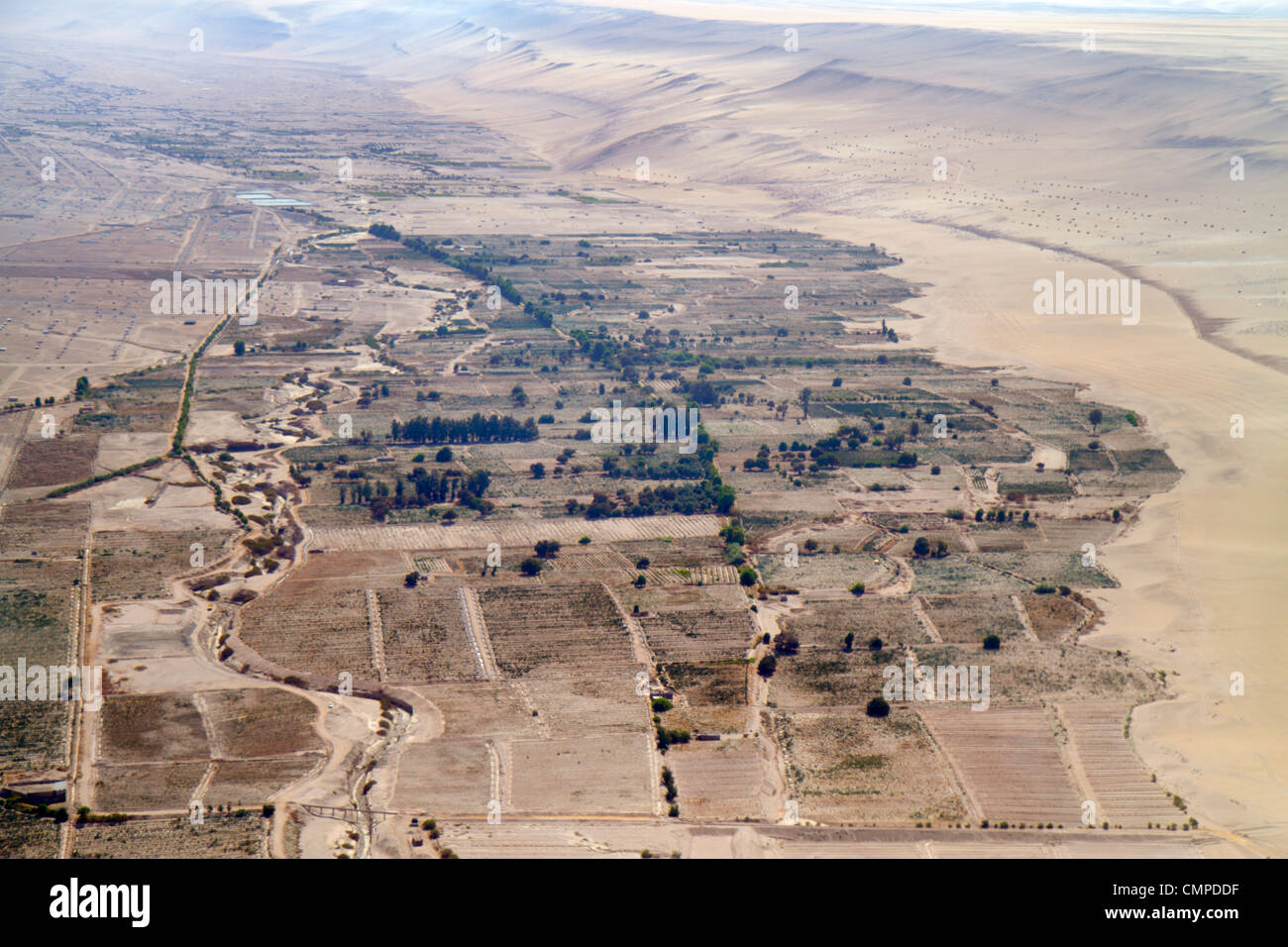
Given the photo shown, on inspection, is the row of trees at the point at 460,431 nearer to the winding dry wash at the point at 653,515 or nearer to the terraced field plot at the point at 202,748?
the winding dry wash at the point at 653,515

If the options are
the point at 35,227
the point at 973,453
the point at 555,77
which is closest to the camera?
the point at 973,453

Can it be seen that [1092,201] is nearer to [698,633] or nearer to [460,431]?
[460,431]

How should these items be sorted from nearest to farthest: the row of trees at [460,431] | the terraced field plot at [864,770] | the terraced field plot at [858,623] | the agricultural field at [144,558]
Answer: the terraced field plot at [864,770]
the terraced field plot at [858,623]
the agricultural field at [144,558]
the row of trees at [460,431]

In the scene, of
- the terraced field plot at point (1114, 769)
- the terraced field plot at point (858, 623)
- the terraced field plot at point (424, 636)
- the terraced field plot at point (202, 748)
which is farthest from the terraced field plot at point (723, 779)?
the terraced field plot at point (202, 748)

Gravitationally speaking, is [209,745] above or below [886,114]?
below

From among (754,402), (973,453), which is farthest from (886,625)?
(754,402)

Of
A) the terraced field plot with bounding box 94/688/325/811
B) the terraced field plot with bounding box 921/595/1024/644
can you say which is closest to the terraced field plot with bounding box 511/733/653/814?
the terraced field plot with bounding box 94/688/325/811

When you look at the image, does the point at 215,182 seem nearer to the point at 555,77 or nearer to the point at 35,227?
the point at 35,227

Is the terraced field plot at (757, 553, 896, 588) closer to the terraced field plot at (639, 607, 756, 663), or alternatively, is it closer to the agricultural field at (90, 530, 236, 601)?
the terraced field plot at (639, 607, 756, 663)
